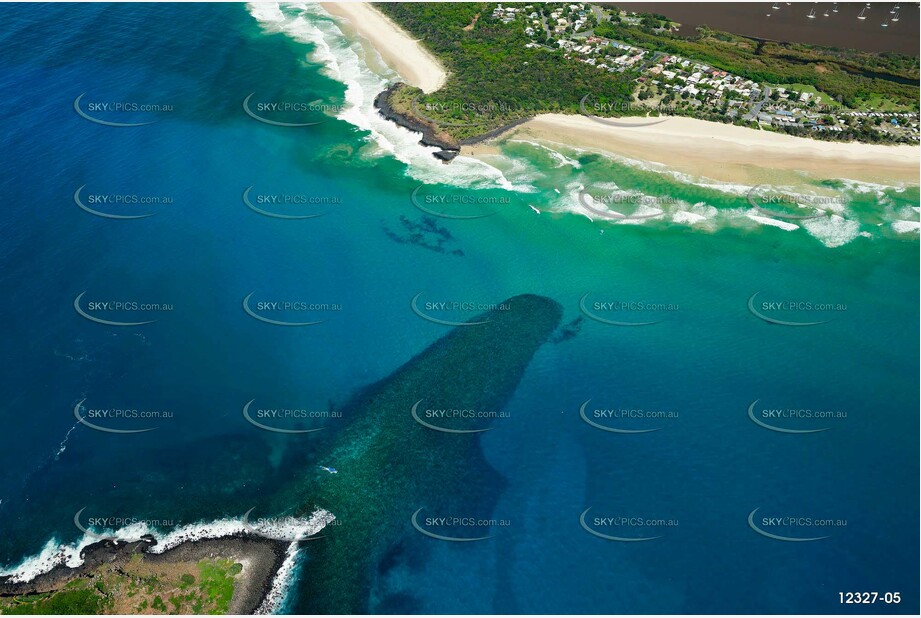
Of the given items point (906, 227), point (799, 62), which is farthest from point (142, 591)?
point (799, 62)

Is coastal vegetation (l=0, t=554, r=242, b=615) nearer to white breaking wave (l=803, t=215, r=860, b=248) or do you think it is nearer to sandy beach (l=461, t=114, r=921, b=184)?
sandy beach (l=461, t=114, r=921, b=184)

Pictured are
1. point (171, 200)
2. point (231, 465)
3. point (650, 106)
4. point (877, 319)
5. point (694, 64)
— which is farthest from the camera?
point (694, 64)

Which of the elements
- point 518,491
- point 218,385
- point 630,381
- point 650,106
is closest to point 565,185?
point 650,106

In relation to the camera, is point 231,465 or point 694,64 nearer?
point 231,465

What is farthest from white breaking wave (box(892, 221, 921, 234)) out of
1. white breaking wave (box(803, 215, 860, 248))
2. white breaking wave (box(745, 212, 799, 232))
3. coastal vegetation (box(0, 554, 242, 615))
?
coastal vegetation (box(0, 554, 242, 615))

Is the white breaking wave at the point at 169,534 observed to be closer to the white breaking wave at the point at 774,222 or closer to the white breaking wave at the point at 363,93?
the white breaking wave at the point at 363,93

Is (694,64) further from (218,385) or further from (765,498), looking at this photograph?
(218,385)

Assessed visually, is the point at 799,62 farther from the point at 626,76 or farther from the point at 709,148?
the point at 709,148
